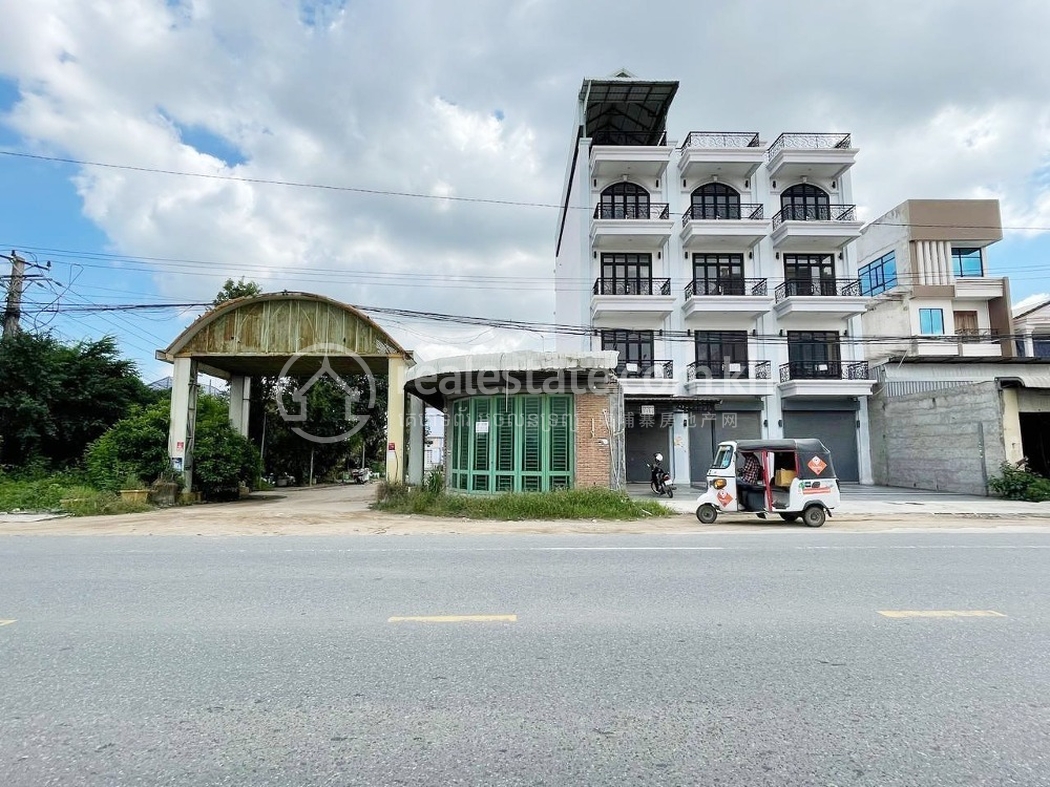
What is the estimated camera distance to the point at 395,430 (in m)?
17.8

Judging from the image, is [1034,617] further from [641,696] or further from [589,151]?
[589,151]

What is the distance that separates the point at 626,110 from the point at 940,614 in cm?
2712

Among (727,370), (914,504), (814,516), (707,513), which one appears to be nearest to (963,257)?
(727,370)

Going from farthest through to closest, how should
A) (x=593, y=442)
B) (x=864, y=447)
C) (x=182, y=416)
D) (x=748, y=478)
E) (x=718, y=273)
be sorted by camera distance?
(x=718, y=273), (x=864, y=447), (x=182, y=416), (x=593, y=442), (x=748, y=478)

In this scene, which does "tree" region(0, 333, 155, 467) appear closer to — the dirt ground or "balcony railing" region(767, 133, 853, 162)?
the dirt ground

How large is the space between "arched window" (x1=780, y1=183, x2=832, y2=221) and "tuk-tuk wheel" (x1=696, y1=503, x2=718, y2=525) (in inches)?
738

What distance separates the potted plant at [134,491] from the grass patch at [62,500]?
0.20m

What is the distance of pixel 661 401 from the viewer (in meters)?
18.8

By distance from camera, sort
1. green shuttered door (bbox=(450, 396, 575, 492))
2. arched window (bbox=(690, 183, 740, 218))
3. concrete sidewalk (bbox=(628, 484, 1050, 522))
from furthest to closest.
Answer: arched window (bbox=(690, 183, 740, 218)), green shuttered door (bbox=(450, 396, 575, 492)), concrete sidewalk (bbox=(628, 484, 1050, 522))

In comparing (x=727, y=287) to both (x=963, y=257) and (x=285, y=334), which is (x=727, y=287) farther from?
(x=285, y=334)

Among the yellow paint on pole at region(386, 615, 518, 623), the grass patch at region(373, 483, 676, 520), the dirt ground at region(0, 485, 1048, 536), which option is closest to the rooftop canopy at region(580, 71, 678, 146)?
the grass patch at region(373, 483, 676, 520)

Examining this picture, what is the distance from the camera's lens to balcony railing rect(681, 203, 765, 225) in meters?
26.1

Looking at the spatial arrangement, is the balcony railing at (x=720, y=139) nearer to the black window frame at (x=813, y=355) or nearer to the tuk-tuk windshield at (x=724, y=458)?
the black window frame at (x=813, y=355)

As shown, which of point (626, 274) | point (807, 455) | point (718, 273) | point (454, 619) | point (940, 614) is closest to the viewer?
point (454, 619)
